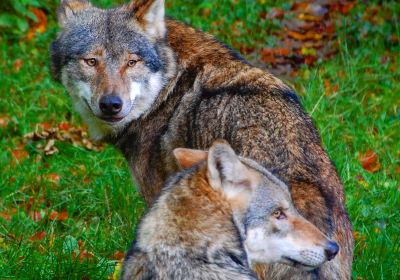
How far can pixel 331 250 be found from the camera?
495 centimetres

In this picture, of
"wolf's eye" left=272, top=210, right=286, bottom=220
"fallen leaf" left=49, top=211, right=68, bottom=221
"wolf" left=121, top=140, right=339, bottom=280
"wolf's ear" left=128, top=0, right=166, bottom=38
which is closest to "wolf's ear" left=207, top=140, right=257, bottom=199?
"wolf" left=121, top=140, right=339, bottom=280

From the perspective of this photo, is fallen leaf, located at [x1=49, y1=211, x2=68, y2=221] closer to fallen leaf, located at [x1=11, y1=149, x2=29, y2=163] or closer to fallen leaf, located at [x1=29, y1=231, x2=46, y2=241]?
fallen leaf, located at [x1=29, y1=231, x2=46, y2=241]

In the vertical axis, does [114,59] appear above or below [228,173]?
below

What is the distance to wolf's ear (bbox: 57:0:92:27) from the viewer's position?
7.09m

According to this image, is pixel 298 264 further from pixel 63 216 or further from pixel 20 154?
pixel 20 154

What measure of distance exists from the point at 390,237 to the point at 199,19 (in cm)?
586

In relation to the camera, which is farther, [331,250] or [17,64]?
[17,64]

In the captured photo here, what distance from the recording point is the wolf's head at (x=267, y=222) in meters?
4.96

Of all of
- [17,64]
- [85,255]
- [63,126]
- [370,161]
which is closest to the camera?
[85,255]

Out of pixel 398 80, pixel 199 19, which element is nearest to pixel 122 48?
pixel 398 80

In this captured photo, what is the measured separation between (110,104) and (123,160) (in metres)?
2.06

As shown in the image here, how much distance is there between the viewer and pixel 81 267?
20.5 ft

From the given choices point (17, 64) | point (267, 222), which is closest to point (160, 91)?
point (267, 222)

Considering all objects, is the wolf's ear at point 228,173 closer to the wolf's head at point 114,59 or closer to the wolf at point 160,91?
the wolf at point 160,91
